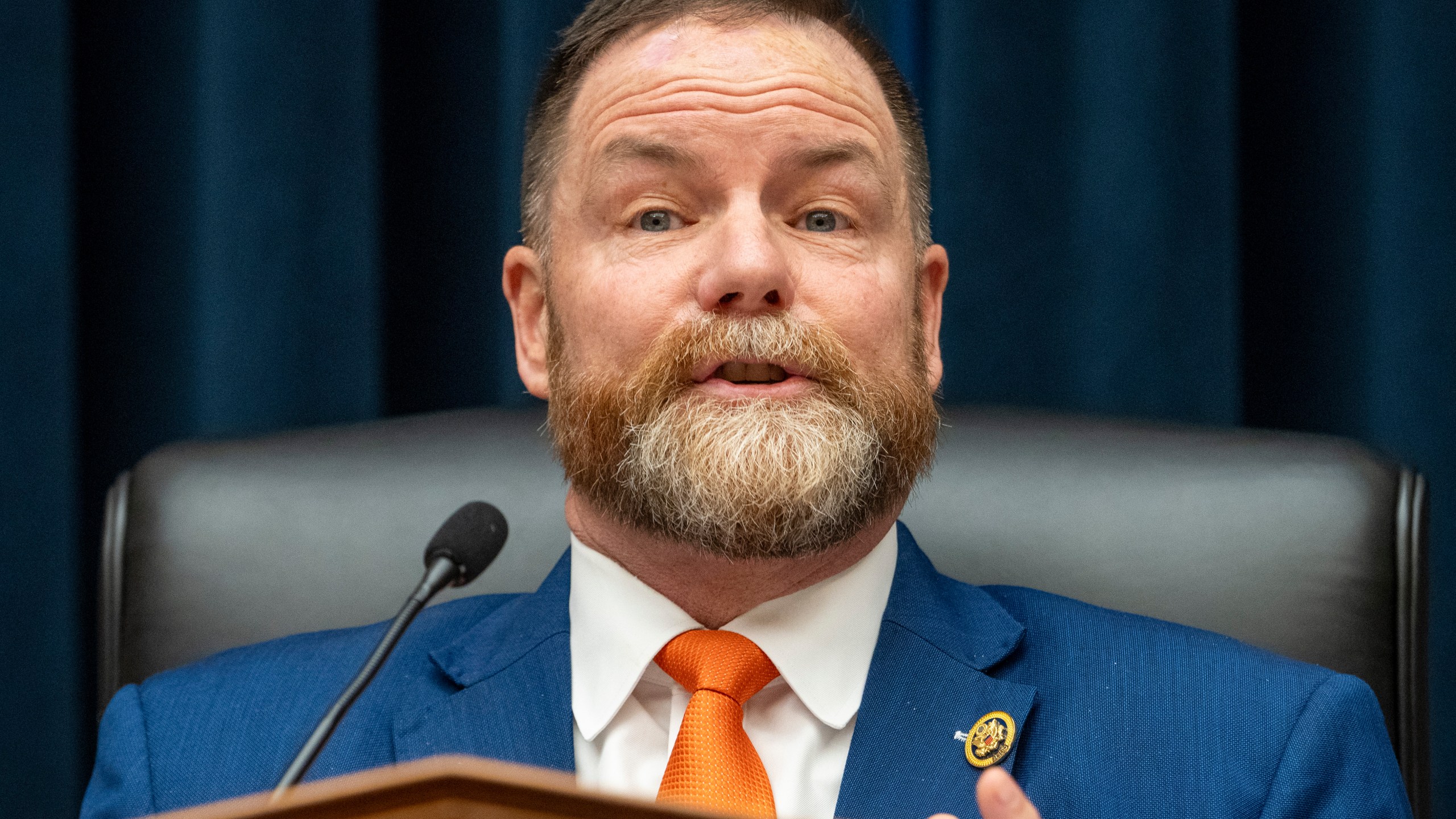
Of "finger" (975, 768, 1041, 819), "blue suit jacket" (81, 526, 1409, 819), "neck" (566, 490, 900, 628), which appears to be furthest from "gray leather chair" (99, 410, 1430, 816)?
"finger" (975, 768, 1041, 819)

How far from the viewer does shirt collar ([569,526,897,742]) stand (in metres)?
0.99

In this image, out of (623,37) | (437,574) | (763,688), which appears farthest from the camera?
(623,37)

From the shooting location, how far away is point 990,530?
1213 mm

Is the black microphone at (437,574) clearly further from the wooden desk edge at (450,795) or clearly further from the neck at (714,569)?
the wooden desk edge at (450,795)

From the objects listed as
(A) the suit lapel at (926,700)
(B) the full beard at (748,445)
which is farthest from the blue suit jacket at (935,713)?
(B) the full beard at (748,445)

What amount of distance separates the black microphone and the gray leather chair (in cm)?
31

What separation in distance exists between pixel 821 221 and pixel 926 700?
0.42m

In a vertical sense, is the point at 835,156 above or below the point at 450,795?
above

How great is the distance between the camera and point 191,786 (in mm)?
1044

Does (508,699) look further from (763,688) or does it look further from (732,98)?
(732,98)

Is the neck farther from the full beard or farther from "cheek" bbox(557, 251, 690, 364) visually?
"cheek" bbox(557, 251, 690, 364)

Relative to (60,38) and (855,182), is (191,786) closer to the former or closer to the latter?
(855,182)

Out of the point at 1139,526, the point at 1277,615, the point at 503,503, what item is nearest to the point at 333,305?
the point at 503,503

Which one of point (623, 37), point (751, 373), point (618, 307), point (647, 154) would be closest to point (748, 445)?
point (751, 373)
